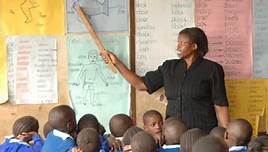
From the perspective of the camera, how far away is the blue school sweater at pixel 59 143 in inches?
112

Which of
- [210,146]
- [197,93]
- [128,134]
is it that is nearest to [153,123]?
[128,134]

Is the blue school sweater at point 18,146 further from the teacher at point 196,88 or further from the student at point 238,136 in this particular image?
the student at point 238,136

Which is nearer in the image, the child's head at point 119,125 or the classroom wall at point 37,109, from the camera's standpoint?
the child's head at point 119,125

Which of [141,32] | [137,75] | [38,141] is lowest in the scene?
[38,141]

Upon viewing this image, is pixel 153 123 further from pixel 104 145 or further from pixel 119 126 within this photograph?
pixel 104 145

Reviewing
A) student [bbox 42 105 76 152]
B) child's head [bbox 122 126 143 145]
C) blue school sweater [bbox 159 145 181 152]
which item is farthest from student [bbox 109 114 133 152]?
blue school sweater [bbox 159 145 181 152]

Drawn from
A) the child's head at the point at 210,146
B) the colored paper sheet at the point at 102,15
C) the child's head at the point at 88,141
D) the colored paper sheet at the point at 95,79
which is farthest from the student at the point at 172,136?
the colored paper sheet at the point at 102,15

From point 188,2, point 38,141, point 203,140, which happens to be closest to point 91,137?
point 38,141

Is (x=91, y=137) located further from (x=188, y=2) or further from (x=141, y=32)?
(x=188, y=2)

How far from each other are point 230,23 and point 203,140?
2268 mm

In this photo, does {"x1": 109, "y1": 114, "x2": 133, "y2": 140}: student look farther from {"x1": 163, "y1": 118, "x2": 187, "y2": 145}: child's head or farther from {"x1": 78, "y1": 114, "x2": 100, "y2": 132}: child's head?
{"x1": 163, "y1": 118, "x2": 187, "y2": 145}: child's head

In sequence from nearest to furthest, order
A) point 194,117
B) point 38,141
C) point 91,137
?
point 91,137 < point 38,141 < point 194,117

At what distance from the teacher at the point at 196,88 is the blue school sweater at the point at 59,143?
983 mm

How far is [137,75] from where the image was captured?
3.96m
